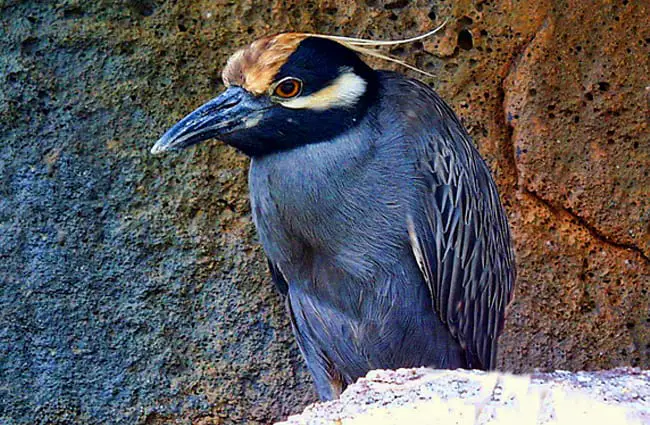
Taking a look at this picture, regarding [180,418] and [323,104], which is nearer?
[323,104]

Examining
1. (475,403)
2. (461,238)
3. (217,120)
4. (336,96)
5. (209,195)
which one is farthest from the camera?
(209,195)

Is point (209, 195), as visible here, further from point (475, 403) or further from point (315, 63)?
point (475, 403)

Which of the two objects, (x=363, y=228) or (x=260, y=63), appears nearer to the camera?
(x=260, y=63)

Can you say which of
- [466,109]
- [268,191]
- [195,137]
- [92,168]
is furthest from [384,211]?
[92,168]

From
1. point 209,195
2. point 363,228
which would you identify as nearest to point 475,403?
point 363,228

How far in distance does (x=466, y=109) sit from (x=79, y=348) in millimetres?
1603

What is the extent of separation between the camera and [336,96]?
2881mm

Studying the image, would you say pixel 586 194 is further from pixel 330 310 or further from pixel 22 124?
pixel 22 124

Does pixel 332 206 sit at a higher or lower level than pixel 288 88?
lower

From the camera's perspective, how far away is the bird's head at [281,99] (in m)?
2.77

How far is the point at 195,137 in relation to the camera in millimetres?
2744

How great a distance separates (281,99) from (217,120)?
0.60 feet

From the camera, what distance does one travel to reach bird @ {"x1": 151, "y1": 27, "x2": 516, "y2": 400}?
2.81 m

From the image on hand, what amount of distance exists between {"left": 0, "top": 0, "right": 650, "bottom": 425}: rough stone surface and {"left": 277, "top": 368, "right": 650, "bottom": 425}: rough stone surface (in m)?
1.57
